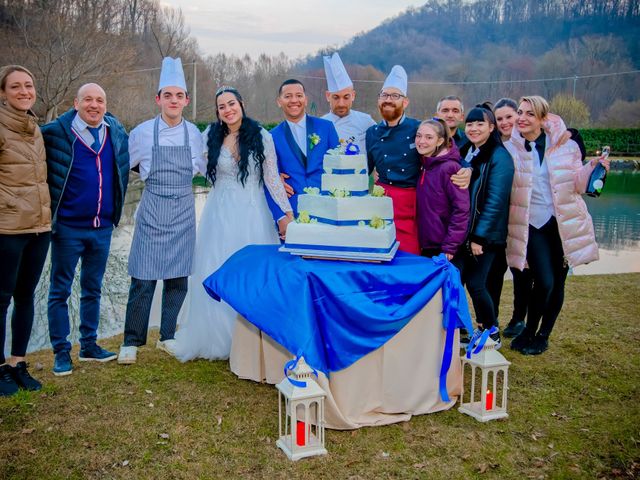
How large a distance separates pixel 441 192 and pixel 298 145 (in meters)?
1.26

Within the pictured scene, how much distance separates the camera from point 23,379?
397 cm

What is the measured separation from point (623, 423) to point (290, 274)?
2.25 metres

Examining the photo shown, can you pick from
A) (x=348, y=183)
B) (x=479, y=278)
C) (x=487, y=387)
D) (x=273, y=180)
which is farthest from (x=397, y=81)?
(x=487, y=387)

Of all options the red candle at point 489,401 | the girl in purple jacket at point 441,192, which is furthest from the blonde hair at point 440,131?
the red candle at point 489,401

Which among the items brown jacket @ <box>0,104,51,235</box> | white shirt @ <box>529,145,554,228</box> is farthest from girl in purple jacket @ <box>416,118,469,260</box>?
brown jacket @ <box>0,104,51,235</box>

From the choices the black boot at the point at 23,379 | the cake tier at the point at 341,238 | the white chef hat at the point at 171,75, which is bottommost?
the black boot at the point at 23,379

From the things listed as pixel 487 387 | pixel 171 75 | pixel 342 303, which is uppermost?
pixel 171 75

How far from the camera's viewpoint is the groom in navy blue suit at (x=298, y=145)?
4734mm

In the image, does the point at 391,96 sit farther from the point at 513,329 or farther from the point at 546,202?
the point at 513,329

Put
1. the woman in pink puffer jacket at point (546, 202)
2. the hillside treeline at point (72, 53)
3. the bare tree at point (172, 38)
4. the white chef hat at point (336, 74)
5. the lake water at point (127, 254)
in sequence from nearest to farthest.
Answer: the woman in pink puffer jacket at point (546, 202) < the white chef hat at point (336, 74) < the lake water at point (127, 254) < the hillside treeline at point (72, 53) < the bare tree at point (172, 38)

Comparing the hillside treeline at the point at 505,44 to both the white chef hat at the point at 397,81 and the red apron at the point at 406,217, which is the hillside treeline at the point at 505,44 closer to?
the white chef hat at the point at 397,81

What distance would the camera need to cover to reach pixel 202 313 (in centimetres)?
454

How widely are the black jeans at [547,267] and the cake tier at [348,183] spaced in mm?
1726

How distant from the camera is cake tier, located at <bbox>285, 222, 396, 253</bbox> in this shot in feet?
11.7
